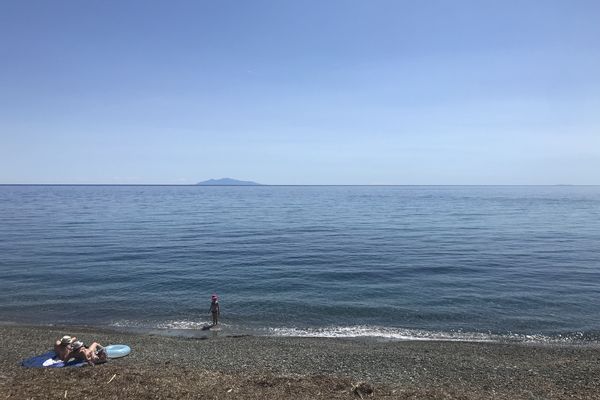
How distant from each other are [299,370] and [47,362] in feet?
28.4

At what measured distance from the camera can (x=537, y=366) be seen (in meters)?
16.0

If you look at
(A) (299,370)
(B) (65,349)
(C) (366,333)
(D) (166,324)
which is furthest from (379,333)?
(B) (65,349)

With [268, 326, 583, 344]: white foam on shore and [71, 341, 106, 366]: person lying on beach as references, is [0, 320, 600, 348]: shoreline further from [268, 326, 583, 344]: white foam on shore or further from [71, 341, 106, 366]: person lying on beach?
[71, 341, 106, 366]: person lying on beach

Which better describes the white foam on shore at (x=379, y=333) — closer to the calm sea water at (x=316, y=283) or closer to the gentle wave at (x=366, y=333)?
the gentle wave at (x=366, y=333)

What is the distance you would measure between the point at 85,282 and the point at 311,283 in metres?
16.0

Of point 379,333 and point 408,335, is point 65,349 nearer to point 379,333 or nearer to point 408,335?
point 379,333

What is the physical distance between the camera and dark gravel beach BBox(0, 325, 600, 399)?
12148mm

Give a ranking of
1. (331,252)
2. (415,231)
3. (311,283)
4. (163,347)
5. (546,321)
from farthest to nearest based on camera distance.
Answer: (415,231) → (331,252) → (311,283) → (546,321) → (163,347)

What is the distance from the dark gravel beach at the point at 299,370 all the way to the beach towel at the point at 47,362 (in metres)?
0.44

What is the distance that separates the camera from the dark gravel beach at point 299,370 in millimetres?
12148

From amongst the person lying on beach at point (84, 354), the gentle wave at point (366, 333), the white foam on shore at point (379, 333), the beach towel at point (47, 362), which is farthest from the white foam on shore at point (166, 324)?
the person lying on beach at point (84, 354)

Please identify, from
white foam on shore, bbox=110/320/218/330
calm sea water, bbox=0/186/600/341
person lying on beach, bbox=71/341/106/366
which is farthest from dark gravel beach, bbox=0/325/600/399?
calm sea water, bbox=0/186/600/341

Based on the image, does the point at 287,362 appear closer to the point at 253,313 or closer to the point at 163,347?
the point at 163,347

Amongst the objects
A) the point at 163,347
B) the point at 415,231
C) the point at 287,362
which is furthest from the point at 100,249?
the point at 415,231
